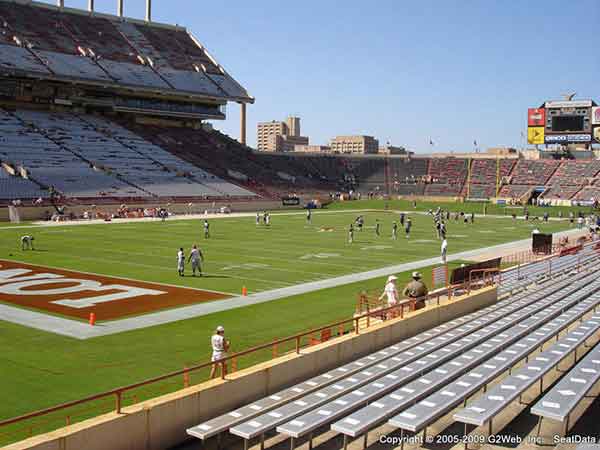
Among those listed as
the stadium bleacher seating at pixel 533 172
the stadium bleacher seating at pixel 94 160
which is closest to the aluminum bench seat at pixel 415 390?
the stadium bleacher seating at pixel 94 160

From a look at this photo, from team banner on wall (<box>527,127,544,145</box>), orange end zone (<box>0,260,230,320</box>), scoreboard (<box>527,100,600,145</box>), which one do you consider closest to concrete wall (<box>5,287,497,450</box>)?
orange end zone (<box>0,260,230,320</box>)

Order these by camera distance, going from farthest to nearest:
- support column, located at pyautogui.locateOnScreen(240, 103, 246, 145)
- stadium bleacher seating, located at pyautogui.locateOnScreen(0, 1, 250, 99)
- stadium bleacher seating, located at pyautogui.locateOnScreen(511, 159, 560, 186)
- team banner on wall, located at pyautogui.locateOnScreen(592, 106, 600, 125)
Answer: support column, located at pyautogui.locateOnScreen(240, 103, 246, 145) → stadium bleacher seating, located at pyautogui.locateOnScreen(511, 159, 560, 186) → team banner on wall, located at pyautogui.locateOnScreen(592, 106, 600, 125) → stadium bleacher seating, located at pyautogui.locateOnScreen(0, 1, 250, 99)

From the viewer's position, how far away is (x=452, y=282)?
20500 mm

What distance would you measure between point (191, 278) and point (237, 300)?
4547 millimetres

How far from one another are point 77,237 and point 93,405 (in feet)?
97.7

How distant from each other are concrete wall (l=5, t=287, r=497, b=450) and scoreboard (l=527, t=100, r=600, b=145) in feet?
256

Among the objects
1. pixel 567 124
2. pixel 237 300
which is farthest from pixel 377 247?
pixel 567 124

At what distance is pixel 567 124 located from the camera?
3344 inches

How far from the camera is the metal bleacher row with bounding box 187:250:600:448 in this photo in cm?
874

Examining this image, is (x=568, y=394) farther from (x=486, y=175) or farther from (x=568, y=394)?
(x=486, y=175)

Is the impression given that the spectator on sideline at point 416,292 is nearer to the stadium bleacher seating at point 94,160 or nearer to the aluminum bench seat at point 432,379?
the aluminum bench seat at point 432,379

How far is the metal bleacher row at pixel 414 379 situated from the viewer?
28.7 feet

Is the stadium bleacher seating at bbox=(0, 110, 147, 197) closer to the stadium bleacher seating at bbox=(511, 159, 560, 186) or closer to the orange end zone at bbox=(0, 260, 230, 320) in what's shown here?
the orange end zone at bbox=(0, 260, 230, 320)

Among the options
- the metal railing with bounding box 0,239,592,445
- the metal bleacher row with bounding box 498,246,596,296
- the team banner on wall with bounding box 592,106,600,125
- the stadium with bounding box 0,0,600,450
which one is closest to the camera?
the stadium with bounding box 0,0,600,450
